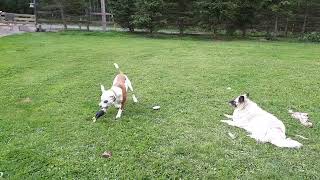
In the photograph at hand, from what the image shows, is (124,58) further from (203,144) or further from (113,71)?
(203,144)

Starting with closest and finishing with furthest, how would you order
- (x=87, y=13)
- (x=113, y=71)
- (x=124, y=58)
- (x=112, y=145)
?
(x=112, y=145), (x=113, y=71), (x=124, y=58), (x=87, y=13)

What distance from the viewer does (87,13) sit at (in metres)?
33.0

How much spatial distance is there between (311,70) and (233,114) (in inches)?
251

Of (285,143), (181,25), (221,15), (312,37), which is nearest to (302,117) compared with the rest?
(285,143)

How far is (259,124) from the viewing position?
260 inches

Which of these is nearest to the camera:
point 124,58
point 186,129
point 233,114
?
point 186,129

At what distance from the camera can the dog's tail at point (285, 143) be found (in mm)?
6007

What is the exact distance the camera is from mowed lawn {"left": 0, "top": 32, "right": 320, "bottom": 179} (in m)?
5.39

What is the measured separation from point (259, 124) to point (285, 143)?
0.66 metres

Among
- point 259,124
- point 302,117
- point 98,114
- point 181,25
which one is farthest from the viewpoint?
point 181,25

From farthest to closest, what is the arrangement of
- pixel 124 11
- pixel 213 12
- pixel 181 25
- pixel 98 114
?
pixel 124 11 < pixel 181 25 < pixel 213 12 < pixel 98 114

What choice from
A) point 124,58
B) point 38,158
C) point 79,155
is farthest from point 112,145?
point 124,58

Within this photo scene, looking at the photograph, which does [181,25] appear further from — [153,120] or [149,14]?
[153,120]

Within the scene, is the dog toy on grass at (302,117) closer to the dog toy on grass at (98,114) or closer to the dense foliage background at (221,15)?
the dog toy on grass at (98,114)
